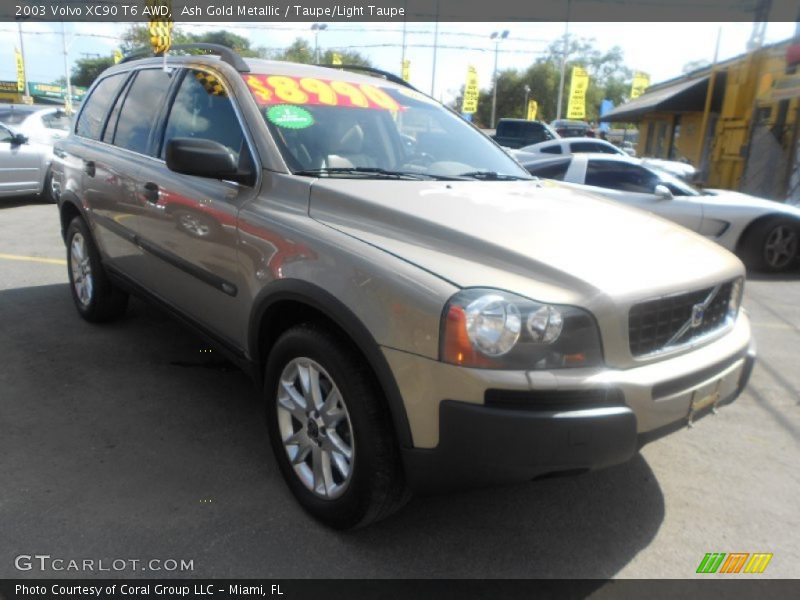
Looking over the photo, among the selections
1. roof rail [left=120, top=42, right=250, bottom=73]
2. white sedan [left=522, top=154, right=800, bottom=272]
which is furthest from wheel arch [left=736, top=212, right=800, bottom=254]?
roof rail [left=120, top=42, right=250, bottom=73]

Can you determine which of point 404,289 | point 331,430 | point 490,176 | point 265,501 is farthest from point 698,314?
point 265,501

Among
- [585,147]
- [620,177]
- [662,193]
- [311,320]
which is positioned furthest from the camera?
[585,147]

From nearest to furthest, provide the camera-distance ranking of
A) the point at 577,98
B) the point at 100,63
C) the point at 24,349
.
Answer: the point at 24,349, the point at 577,98, the point at 100,63

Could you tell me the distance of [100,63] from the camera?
242 ft

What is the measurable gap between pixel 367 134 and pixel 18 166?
967 cm

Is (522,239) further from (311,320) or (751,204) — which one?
(751,204)

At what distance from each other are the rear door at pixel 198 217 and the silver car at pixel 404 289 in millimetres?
13

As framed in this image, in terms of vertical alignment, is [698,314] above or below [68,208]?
above

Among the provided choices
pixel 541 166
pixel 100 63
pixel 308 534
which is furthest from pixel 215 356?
pixel 100 63

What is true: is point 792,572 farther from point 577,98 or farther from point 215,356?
point 577,98

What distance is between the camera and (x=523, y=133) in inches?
784

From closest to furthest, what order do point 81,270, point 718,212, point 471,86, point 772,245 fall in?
point 81,270, point 718,212, point 772,245, point 471,86

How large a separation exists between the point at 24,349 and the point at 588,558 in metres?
3.80

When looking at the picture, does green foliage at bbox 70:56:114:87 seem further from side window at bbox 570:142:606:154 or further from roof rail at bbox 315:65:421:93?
roof rail at bbox 315:65:421:93
